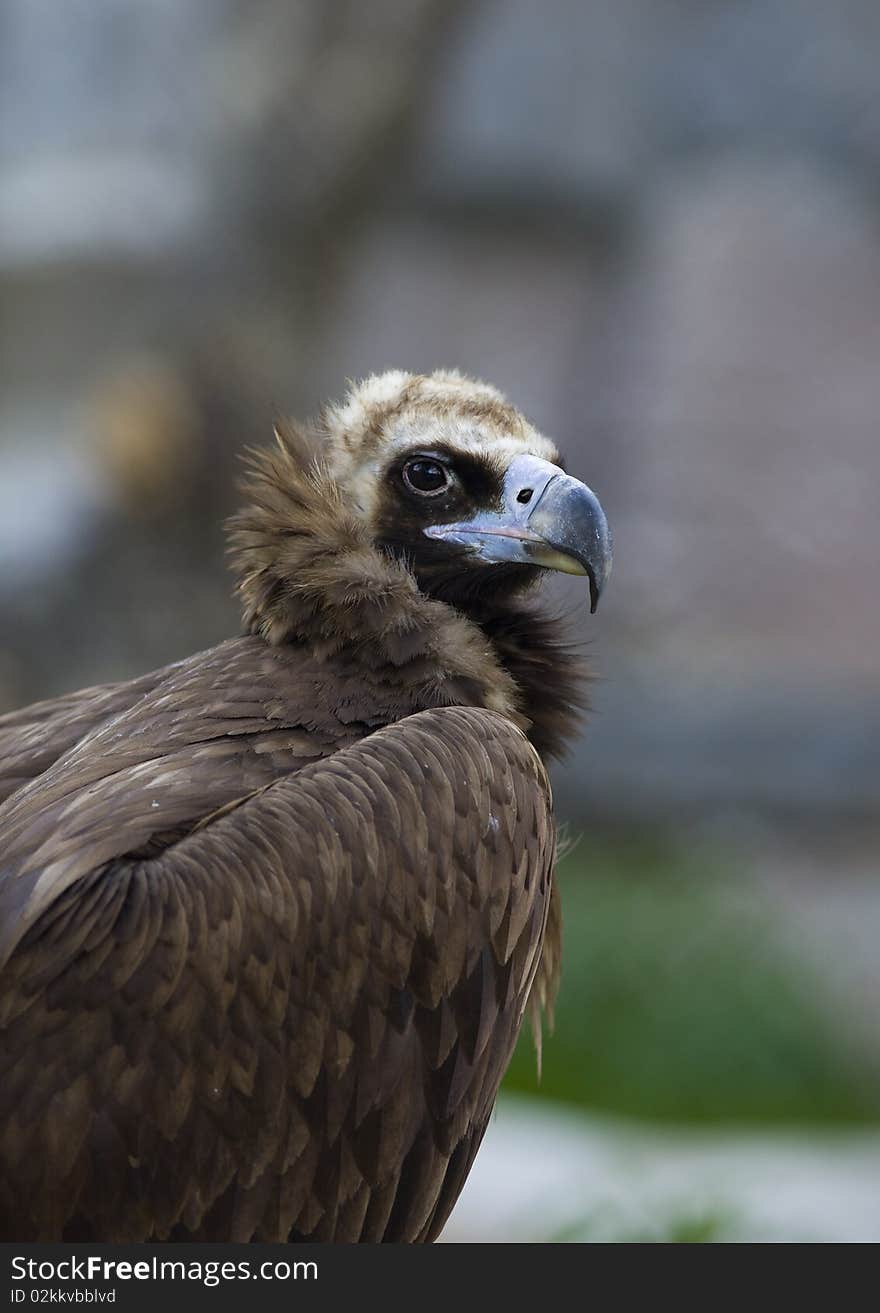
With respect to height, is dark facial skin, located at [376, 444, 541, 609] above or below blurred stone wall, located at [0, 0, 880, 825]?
below

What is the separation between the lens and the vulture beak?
3164 millimetres

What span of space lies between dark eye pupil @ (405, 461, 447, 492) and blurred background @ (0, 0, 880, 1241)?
11.2 feet

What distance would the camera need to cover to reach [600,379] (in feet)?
37.7

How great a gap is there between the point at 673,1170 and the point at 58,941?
13.4ft

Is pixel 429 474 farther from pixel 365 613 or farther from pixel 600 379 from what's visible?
pixel 600 379

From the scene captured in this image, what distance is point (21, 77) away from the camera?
12305 millimetres

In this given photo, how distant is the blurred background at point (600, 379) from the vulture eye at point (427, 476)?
3.41 m

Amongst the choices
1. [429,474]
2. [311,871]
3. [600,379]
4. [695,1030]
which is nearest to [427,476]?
[429,474]

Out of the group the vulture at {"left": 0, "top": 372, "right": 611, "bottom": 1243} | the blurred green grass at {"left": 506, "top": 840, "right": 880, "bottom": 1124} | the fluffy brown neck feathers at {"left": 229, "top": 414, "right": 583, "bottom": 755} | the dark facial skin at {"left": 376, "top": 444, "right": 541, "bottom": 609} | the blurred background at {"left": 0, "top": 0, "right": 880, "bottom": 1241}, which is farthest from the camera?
the blurred background at {"left": 0, "top": 0, "right": 880, "bottom": 1241}

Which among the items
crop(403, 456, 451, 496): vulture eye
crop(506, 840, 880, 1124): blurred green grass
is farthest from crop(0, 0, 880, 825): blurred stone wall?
crop(403, 456, 451, 496): vulture eye

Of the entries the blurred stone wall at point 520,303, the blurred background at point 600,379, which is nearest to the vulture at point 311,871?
the blurred background at point 600,379

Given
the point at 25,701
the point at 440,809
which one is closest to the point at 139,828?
the point at 440,809

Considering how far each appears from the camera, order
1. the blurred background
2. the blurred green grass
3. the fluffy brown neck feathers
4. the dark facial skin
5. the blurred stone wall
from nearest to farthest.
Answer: the fluffy brown neck feathers < the dark facial skin < the blurred green grass < the blurred background < the blurred stone wall

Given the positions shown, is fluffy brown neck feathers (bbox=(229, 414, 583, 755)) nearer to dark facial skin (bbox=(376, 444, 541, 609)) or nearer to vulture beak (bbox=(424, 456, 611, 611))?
dark facial skin (bbox=(376, 444, 541, 609))
